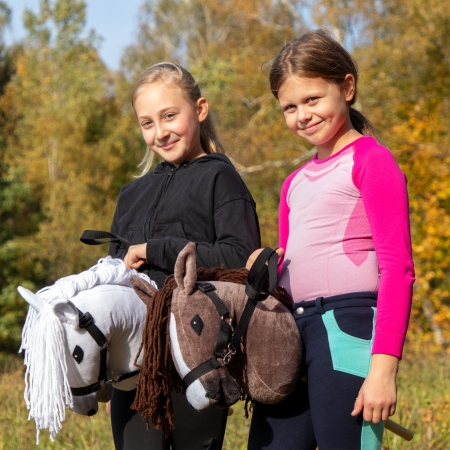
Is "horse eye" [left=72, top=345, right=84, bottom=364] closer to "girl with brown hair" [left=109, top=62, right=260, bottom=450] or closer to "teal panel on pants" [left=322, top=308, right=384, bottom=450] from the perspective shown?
"girl with brown hair" [left=109, top=62, right=260, bottom=450]

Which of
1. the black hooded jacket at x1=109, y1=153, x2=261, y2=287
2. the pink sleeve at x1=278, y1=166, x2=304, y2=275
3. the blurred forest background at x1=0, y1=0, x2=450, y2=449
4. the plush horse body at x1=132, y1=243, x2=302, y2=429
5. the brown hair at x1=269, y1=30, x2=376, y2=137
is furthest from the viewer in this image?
the blurred forest background at x1=0, y1=0, x2=450, y2=449

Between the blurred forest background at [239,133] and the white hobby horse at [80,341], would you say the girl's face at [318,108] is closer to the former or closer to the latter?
the white hobby horse at [80,341]

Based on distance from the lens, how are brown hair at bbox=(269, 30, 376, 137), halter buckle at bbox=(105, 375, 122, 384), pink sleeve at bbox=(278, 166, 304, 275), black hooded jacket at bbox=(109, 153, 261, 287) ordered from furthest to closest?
pink sleeve at bbox=(278, 166, 304, 275)
black hooded jacket at bbox=(109, 153, 261, 287)
brown hair at bbox=(269, 30, 376, 137)
halter buckle at bbox=(105, 375, 122, 384)

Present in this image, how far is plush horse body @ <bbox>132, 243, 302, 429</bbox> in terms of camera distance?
1.88m

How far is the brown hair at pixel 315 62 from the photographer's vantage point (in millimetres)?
2193

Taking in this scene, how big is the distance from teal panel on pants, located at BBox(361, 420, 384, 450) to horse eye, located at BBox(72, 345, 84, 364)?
81cm


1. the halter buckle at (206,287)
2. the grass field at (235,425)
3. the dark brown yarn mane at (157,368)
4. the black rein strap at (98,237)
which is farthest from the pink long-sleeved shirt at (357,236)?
the grass field at (235,425)

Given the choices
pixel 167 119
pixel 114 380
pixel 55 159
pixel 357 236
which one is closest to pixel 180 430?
pixel 114 380

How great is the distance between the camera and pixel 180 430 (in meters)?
2.31

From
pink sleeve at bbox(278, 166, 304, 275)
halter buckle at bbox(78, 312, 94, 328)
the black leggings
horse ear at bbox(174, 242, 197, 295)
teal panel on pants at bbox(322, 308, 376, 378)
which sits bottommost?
the black leggings

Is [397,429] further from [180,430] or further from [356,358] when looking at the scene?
[180,430]

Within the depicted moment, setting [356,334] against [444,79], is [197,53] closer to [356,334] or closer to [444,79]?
[444,79]

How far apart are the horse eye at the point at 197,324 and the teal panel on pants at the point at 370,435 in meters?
0.54

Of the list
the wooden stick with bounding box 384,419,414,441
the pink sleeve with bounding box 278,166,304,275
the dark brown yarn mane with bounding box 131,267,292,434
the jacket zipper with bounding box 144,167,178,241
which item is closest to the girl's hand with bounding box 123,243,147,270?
the jacket zipper with bounding box 144,167,178,241
